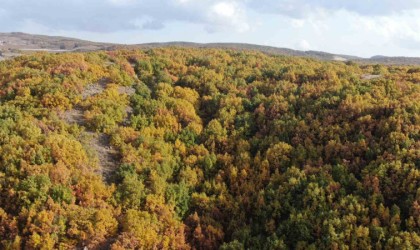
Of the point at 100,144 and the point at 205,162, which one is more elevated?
the point at 100,144

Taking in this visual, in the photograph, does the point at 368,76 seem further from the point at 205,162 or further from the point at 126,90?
the point at 126,90

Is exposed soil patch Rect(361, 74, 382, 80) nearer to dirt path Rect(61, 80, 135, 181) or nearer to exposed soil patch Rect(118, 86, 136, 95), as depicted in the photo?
exposed soil patch Rect(118, 86, 136, 95)

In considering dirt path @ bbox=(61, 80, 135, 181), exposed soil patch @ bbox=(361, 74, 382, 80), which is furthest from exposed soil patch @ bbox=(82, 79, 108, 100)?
exposed soil patch @ bbox=(361, 74, 382, 80)

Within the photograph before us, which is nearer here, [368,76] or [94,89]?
[94,89]

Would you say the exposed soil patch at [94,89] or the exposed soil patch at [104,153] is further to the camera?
the exposed soil patch at [94,89]

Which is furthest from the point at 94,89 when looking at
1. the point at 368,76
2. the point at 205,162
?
the point at 368,76

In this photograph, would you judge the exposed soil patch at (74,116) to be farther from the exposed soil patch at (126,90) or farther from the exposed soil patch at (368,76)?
Result: the exposed soil patch at (368,76)

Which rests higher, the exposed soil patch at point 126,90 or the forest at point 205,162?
the exposed soil patch at point 126,90

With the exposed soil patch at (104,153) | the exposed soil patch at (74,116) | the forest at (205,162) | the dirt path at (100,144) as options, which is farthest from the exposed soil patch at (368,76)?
the exposed soil patch at (74,116)

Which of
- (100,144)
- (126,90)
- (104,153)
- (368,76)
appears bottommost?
(104,153)
